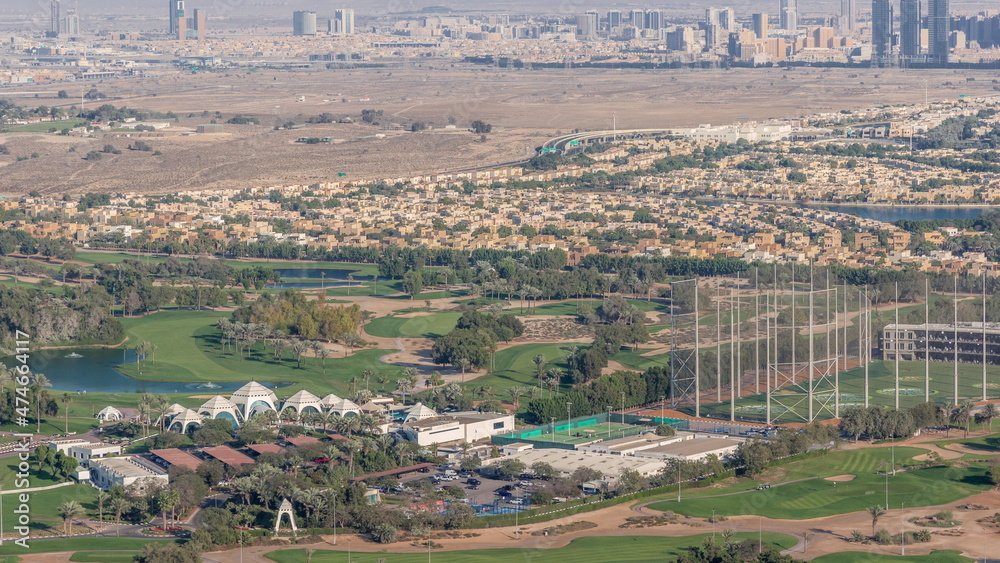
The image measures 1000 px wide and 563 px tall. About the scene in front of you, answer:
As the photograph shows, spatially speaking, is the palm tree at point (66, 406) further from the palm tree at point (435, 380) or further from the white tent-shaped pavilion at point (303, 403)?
the palm tree at point (435, 380)

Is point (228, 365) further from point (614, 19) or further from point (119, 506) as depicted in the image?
point (614, 19)

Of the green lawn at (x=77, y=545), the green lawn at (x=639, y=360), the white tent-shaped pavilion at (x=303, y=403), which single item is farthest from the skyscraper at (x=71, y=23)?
the green lawn at (x=77, y=545)

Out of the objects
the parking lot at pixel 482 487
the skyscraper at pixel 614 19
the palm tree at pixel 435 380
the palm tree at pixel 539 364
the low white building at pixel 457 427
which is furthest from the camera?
the skyscraper at pixel 614 19

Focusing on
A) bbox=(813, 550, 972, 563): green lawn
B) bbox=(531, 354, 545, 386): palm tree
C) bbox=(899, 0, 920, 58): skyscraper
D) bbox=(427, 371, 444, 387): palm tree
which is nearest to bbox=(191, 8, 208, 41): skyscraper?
bbox=(899, 0, 920, 58): skyscraper

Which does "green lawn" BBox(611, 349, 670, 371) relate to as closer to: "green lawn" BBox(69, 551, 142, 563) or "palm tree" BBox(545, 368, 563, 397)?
"palm tree" BBox(545, 368, 563, 397)

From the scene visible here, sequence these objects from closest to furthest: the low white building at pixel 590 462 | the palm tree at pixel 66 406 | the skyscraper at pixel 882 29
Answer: the low white building at pixel 590 462
the palm tree at pixel 66 406
the skyscraper at pixel 882 29

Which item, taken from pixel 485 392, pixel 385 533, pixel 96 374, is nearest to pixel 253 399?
pixel 485 392
